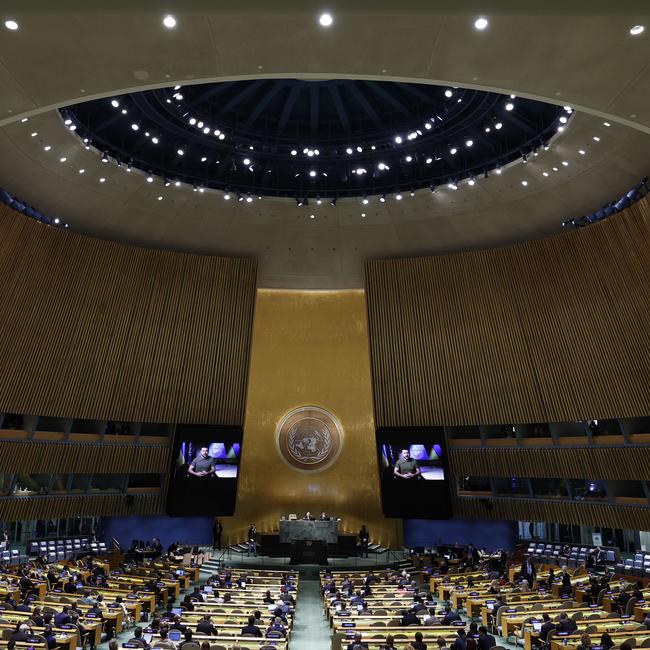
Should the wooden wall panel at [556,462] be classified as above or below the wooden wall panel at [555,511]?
above

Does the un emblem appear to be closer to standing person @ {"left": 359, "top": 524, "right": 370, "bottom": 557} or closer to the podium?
standing person @ {"left": 359, "top": 524, "right": 370, "bottom": 557}

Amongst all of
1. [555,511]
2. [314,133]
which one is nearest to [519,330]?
[555,511]

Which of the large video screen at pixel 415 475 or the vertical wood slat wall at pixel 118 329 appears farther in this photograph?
the large video screen at pixel 415 475

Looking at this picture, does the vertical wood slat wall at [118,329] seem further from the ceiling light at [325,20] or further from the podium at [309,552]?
the ceiling light at [325,20]

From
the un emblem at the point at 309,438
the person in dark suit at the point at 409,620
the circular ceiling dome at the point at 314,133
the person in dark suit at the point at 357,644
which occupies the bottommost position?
the person in dark suit at the point at 357,644

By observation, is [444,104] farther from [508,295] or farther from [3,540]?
[3,540]

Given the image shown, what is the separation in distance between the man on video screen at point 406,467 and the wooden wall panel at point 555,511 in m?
2.00

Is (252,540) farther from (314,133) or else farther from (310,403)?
(314,133)

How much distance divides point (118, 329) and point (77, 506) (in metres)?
5.93

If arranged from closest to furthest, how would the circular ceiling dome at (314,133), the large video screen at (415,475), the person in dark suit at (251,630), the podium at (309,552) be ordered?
the person in dark suit at (251,630)
the circular ceiling dome at (314,133)
the podium at (309,552)
the large video screen at (415,475)

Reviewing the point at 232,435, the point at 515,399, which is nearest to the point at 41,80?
the point at 232,435

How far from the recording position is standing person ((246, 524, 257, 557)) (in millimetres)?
21984

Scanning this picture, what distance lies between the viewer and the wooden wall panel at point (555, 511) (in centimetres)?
1720

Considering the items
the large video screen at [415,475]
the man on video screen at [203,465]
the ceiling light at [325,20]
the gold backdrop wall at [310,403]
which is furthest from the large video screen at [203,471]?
the ceiling light at [325,20]
